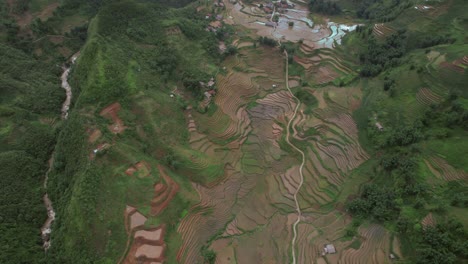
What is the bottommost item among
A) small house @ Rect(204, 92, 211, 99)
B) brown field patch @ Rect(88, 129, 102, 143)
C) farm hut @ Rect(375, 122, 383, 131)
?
brown field patch @ Rect(88, 129, 102, 143)

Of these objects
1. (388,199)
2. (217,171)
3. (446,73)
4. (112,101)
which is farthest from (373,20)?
(112,101)

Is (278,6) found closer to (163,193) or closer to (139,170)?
(139,170)

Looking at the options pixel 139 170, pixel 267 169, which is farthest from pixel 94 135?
pixel 267 169

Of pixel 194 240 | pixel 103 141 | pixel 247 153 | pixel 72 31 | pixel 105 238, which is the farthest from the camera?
pixel 72 31

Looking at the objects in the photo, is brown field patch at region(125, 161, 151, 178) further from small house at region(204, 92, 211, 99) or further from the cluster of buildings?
the cluster of buildings

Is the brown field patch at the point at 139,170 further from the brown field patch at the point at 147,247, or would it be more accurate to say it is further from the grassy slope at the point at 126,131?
the brown field patch at the point at 147,247

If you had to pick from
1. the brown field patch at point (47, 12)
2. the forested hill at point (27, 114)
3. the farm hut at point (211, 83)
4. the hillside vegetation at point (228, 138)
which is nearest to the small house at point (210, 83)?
the farm hut at point (211, 83)

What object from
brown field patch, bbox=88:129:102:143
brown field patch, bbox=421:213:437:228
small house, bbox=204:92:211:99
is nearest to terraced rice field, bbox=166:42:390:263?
small house, bbox=204:92:211:99

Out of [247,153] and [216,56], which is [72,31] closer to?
[216,56]
